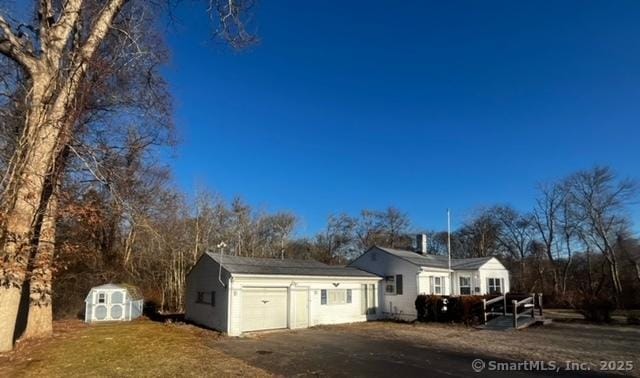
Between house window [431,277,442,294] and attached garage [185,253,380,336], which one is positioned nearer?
attached garage [185,253,380,336]

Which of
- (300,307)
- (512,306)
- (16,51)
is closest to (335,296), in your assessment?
(300,307)

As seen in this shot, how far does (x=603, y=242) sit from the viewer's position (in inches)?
1390

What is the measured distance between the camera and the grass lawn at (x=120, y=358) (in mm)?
8758

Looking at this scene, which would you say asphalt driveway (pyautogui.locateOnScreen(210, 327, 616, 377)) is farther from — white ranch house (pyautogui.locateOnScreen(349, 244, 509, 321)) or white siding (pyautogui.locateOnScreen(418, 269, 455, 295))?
white siding (pyautogui.locateOnScreen(418, 269, 455, 295))

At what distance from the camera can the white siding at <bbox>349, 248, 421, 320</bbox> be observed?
73.5ft

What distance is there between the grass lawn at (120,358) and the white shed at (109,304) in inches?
215

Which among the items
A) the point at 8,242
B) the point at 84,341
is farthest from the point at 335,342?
the point at 8,242

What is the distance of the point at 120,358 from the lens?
34.1 feet

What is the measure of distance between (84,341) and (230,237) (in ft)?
73.2

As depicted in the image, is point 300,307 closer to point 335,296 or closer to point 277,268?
point 277,268

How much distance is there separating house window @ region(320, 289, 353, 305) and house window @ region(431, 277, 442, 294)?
201 inches

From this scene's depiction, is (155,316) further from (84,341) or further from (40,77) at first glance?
(40,77)

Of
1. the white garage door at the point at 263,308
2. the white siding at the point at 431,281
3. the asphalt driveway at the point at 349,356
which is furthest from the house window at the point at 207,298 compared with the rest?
the white siding at the point at 431,281

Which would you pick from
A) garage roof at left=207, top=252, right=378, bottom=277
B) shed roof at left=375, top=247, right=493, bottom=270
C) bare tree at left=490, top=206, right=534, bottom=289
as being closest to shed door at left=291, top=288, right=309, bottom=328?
garage roof at left=207, top=252, right=378, bottom=277
